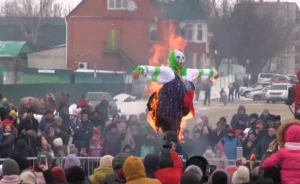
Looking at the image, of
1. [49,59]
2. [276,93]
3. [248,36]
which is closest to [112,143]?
[276,93]

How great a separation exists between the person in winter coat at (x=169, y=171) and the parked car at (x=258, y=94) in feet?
162

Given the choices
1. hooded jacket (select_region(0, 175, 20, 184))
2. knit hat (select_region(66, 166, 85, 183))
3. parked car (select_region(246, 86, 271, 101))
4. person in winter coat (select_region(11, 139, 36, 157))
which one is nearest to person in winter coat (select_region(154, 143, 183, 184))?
knit hat (select_region(66, 166, 85, 183))

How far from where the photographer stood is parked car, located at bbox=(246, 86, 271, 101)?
6108 cm

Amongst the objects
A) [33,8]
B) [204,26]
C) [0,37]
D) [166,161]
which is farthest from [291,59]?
[166,161]

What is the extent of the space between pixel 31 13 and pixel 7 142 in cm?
8649

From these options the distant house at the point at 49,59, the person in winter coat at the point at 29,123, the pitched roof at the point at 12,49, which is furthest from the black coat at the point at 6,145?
the distant house at the point at 49,59

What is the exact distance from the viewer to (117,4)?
66688 mm

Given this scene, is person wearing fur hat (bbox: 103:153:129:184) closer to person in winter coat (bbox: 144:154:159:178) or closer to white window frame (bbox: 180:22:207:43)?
person in winter coat (bbox: 144:154:159:178)

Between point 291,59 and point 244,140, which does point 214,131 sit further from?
point 291,59

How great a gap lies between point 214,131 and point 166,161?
30.5 ft

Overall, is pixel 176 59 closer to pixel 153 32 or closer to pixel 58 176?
pixel 58 176

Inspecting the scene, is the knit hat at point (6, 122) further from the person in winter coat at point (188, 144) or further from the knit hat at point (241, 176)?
the knit hat at point (241, 176)

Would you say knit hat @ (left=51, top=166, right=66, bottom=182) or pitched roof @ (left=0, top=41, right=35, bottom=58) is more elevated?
pitched roof @ (left=0, top=41, right=35, bottom=58)

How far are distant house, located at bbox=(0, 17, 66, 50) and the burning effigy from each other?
70460 millimetres
